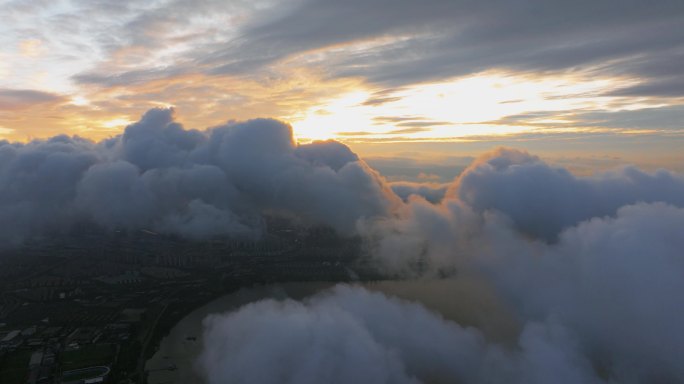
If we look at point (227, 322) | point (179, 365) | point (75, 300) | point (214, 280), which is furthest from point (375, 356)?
point (75, 300)

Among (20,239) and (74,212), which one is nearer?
(20,239)

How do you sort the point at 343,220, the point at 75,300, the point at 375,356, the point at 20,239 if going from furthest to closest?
the point at 343,220 < the point at 20,239 < the point at 75,300 < the point at 375,356

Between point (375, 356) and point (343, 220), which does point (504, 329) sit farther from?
point (343, 220)

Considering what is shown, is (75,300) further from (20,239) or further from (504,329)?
(504,329)

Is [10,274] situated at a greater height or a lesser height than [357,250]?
greater

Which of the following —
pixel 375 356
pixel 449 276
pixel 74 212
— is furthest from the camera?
pixel 74 212

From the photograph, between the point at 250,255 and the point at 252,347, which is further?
the point at 250,255

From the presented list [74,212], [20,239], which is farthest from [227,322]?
[74,212]

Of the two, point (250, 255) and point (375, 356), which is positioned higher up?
point (375, 356)

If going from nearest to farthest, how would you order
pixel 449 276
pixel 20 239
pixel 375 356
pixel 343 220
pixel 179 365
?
→ 1. pixel 375 356
2. pixel 179 365
3. pixel 449 276
4. pixel 20 239
5. pixel 343 220
